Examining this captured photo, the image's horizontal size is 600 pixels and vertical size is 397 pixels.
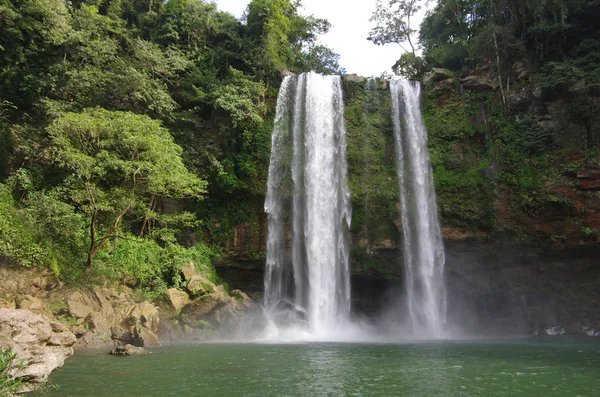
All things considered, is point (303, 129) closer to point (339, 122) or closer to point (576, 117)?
point (339, 122)

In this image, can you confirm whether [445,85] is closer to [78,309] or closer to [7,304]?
[78,309]

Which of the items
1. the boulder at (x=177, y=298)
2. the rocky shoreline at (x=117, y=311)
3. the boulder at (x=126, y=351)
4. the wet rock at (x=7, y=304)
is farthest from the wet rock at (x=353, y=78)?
the wet rock at (x=7, y=304)

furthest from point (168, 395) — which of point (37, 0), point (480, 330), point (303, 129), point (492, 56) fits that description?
point (492, 56)

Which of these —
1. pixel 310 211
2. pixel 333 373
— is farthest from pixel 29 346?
pixel 310 211

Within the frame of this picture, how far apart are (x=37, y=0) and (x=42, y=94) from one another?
4077 millimetres

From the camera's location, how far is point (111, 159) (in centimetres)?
1393

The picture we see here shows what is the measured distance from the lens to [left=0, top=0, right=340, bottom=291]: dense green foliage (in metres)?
14.1

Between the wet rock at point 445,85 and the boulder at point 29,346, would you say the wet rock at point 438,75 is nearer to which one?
the wet rock at point 445,85

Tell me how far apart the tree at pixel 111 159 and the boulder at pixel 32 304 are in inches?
68.0

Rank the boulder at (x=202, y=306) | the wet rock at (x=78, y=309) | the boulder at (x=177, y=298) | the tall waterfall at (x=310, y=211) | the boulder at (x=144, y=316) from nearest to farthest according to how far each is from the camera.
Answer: the wet rock at (x=78, y=309), the boulder at (x=144, y=316), the boulder at (x=177, y=298), the boulder at (x=202, y=306), the tall waterfall at (x=310, y=211)

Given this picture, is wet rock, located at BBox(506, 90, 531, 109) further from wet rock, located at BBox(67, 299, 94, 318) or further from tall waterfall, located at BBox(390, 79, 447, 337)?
wet rock, located at BBox(67, 299, 94, 318)

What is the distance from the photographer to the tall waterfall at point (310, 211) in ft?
59.2

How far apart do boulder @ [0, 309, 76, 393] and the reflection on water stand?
0.49m

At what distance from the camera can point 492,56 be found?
2088cm
